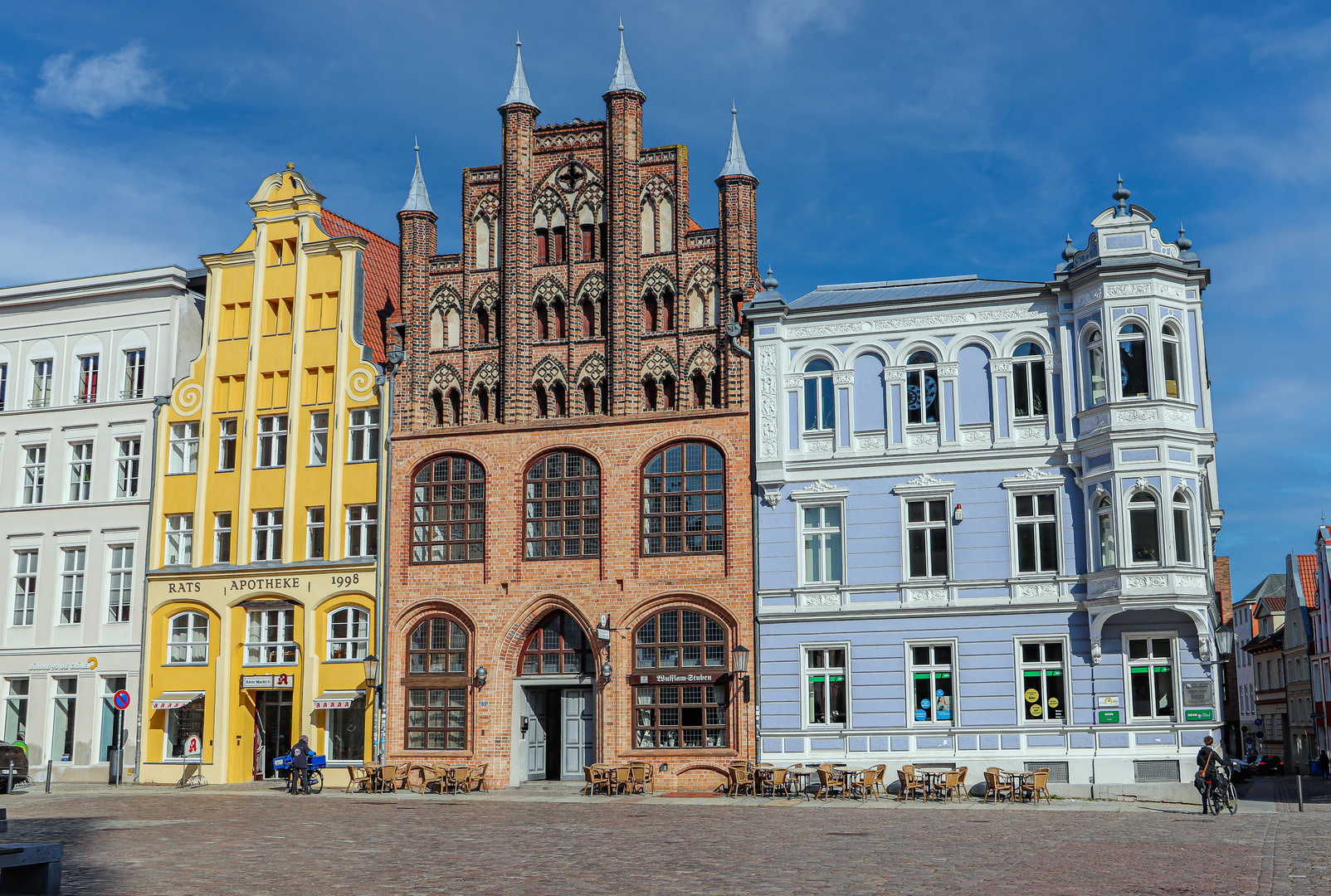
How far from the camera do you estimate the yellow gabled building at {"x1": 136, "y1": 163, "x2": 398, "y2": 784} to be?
39031 millimetres

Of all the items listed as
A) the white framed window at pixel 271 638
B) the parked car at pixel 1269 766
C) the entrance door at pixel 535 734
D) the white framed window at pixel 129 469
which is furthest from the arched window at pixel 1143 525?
the parked car at pixel 1269 766

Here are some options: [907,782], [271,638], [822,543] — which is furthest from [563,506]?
[907,782]

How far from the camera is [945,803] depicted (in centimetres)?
2958

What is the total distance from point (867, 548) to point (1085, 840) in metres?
14.1

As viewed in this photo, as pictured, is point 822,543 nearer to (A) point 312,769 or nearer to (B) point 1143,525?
(B) point 1143,525

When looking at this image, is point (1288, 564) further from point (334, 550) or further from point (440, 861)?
point (440, 861)

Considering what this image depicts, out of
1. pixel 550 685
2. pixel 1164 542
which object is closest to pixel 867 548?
pixel 1164 542

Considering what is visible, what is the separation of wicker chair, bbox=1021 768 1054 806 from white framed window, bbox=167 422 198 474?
27745 mm

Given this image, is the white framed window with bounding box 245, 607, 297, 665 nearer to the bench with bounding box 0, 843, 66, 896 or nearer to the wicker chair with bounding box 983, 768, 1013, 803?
the wicker chair with bounding box 983, 768, 1013, 803

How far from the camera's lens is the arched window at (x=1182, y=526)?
31781 mm

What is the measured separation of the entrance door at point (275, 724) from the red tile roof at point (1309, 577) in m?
63.5

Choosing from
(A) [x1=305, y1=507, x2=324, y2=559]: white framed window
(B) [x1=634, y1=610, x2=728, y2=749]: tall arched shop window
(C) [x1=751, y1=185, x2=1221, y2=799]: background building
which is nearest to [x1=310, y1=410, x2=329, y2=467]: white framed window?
(A) [x1=305, y1=507, x2=324, y2=559]: white framed window

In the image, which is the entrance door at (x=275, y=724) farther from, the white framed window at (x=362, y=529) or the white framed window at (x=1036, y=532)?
the white framed window at (x=1036, y=532)

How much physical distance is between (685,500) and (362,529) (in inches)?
409
